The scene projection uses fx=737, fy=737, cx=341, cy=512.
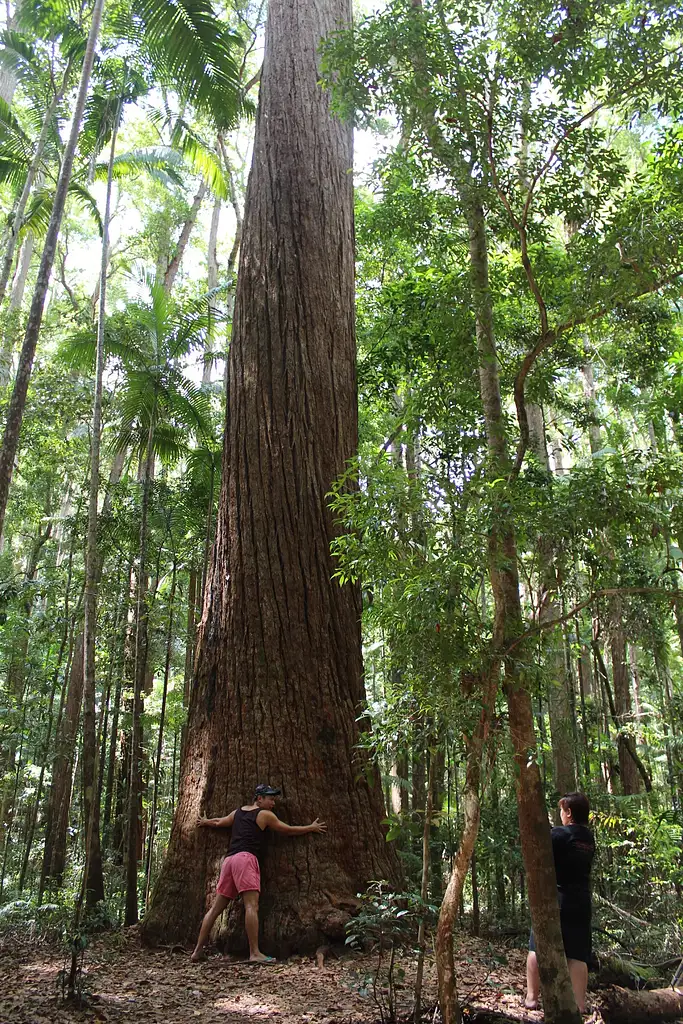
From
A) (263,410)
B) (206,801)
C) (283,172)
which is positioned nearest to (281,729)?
(206,801)

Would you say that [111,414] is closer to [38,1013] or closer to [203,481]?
[203,481]

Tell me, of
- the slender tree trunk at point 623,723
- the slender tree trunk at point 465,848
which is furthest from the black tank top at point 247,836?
the slender tree trunk at point 623,723

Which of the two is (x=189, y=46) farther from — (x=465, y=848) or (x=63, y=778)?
(x=63, y=778)

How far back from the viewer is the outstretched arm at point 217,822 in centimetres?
530

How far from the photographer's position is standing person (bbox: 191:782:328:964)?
4.91 metres

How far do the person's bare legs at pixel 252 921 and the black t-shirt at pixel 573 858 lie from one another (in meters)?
2.01

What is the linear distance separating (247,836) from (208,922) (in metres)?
0.60

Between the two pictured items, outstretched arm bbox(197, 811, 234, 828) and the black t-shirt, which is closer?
the black t-shirt

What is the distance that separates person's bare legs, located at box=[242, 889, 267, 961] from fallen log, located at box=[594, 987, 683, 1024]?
210 centimetres

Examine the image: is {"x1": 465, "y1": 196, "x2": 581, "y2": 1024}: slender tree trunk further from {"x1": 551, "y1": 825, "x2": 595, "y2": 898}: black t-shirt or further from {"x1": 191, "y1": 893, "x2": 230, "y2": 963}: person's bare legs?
{"x1": 191, "y1": 893, "x2": 230, "y2": 963}: person's bare legs

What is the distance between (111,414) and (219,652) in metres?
6.17

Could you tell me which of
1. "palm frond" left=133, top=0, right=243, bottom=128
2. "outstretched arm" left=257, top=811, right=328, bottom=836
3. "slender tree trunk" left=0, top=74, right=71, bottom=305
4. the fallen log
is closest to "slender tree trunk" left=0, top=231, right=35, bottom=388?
"slender tree trunk" left=0, top=74, right=71, bottom=305

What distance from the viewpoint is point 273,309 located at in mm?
6941

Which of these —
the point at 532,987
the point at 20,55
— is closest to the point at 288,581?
the point at 532,987
